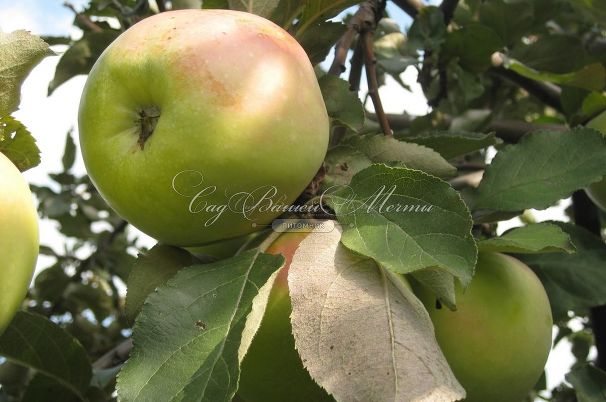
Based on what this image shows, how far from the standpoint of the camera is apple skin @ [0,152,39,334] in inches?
26.0

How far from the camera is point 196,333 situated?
2.36 ft

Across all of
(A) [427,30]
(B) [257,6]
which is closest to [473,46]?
(A) [427,30]

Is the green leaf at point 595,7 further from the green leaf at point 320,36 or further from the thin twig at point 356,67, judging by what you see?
the green leaf at point 320,36

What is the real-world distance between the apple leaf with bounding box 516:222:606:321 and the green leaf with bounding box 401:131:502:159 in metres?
0.23

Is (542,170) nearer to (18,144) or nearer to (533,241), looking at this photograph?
(533,241)

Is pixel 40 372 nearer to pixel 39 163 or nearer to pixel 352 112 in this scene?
pixel 39 163

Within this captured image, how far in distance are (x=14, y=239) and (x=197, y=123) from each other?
202mm

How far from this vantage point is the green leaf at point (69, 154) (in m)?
2.12

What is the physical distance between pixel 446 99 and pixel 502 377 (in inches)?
37.4

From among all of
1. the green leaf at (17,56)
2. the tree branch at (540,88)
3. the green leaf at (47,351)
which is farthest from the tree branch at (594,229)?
the green leaf at (17,56)

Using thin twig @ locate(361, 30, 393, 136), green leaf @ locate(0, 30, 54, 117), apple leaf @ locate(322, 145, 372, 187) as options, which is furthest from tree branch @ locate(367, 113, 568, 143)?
green leaf @ locate(0, 30, 54, 117)

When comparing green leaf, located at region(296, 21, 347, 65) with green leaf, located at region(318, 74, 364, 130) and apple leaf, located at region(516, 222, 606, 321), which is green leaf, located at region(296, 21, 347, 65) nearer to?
green leaf, located at region(318, 74, 364, 130)

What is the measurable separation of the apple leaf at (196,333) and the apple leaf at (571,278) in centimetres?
56

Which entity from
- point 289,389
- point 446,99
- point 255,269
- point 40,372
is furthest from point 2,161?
point 446,99
